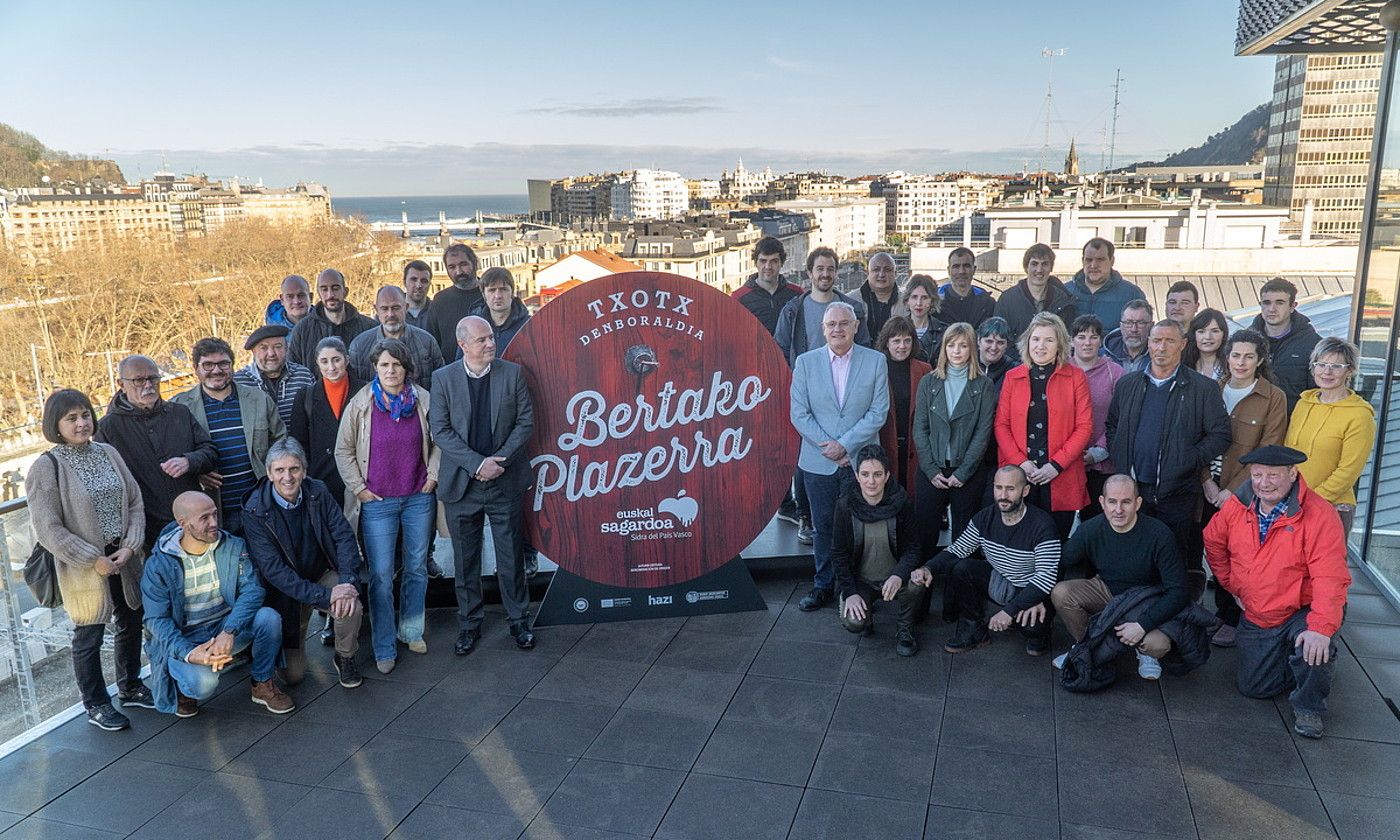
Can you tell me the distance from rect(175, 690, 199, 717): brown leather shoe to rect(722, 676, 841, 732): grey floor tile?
2431 millimetres

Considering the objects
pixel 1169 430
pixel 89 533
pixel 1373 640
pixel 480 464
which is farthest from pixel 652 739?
pixel 1373 640

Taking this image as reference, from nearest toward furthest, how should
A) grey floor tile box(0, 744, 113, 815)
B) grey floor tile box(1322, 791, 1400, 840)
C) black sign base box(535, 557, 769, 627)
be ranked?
grey floor tile box(1322, 791, 1400, 840) < grey floor tile box(0, 744, 113, 815) < black sign base box(535, 557, 769, 627)

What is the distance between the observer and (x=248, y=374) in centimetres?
514

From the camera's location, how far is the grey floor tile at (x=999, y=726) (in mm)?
3814

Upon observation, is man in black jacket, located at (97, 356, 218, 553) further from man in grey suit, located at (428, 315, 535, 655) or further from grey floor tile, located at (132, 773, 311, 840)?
grey floor tile, located at (132, 773, 311, 840)

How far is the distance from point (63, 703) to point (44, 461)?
1273 millimetres

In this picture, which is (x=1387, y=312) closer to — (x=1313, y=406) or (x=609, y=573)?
(x=1313, y=406)

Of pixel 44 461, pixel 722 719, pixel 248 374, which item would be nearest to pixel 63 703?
pixel 44 461

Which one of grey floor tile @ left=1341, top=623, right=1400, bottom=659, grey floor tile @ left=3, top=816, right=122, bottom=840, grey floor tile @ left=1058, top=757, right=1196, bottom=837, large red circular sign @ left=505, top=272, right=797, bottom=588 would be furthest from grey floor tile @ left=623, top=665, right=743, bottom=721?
grey floor tile @ left=1341, top=623, right=1400, bottom=659

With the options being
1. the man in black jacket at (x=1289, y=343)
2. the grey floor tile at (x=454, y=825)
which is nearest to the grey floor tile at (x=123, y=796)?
the grey floor tile at (x=454, y=825)

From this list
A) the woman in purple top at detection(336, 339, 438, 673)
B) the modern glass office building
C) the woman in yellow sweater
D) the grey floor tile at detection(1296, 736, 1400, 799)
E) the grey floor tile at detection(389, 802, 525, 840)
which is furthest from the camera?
the modern glass office building

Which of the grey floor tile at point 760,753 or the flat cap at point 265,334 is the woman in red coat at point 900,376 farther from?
the flat cap at point 265,334

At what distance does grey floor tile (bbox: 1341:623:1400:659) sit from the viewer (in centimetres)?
461

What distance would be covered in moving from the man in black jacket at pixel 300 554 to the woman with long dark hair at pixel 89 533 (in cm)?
52
